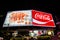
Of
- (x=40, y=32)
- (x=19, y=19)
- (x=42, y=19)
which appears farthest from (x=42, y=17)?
(x=19, y=19)

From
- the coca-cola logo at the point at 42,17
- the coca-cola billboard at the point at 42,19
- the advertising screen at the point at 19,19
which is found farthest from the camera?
the coca-cola logo at the point at 42,17

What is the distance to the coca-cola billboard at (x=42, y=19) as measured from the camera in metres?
6.14

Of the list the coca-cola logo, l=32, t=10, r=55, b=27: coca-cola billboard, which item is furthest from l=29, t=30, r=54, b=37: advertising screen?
the coca-cola logo

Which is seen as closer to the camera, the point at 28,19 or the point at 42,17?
the point at 28,19

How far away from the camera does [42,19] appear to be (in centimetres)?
638

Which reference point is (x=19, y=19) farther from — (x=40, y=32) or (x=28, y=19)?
(x=40, y=32)

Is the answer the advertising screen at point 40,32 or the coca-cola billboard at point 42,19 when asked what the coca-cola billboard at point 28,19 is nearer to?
the coca-cola billboard at point 42,19

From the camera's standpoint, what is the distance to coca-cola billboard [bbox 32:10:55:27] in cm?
614

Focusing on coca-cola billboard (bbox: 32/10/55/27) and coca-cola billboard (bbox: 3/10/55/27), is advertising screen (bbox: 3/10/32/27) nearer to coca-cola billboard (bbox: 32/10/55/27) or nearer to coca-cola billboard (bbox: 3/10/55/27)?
coca-cola billboard (bbox: 3/10/55/27)

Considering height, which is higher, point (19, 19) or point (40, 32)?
point (19, 19)

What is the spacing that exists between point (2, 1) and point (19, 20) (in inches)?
63.7

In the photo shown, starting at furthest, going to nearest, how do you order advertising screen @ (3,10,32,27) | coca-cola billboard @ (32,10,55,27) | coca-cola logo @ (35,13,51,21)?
coca-cola logo @ (35,13,51,21)
coca-cola billboard @ (32,10,55,27)
advertising screen @ (3,10,32,27)

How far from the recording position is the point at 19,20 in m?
6.14

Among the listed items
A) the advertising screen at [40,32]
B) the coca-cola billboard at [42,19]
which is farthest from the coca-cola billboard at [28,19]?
the advertising screen at [40,32]
